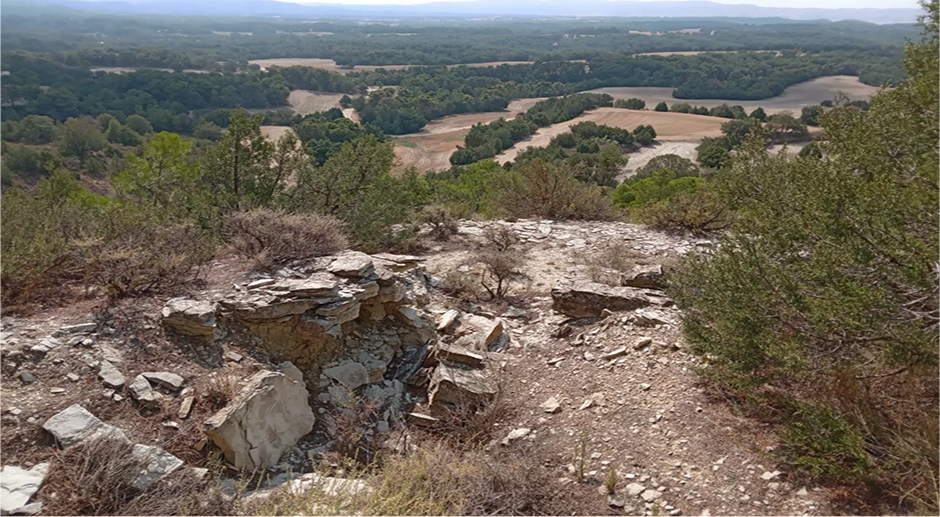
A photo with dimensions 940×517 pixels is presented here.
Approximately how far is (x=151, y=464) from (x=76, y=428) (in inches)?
26.7

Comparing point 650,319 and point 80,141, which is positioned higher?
point 650,319

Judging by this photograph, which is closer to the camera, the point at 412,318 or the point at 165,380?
the point at 165,380

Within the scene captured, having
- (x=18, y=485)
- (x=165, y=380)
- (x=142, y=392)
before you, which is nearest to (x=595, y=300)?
(x=165, y=380)

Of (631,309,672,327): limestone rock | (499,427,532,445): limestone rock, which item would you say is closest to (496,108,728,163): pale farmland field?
(631,309,672,327): limestone rock

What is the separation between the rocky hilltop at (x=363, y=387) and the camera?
4.31m

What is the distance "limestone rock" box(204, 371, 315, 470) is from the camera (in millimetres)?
4617

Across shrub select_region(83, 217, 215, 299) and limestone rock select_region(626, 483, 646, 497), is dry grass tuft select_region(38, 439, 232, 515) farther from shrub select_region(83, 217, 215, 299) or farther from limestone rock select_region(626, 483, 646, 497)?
limestone rock select_region(626, 483, 646, 497)

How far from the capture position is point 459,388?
5.71 metres

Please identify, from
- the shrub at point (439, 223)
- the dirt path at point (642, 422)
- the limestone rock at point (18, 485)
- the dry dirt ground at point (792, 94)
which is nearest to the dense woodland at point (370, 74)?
the dry dirt ground at point (792, 94)

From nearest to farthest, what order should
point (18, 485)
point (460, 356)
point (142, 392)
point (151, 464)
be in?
point (18, 485) < point (151, 464) < point (142, 392) < point (460, 356)

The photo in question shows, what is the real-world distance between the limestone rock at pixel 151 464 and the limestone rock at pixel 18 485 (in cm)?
58

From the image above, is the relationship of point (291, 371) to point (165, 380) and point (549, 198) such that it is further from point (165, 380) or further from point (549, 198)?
point (549, 198)

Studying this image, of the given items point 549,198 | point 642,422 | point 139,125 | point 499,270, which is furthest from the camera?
point 139,125

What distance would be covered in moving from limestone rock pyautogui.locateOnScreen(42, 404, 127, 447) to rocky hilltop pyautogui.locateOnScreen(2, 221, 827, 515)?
1 cm
